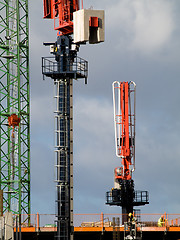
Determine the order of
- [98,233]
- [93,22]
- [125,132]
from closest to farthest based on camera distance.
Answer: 1. [93,22]
2. [98,233]
3. [125,132]

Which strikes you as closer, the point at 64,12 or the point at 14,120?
the point at 64,12

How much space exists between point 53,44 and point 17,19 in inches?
1424

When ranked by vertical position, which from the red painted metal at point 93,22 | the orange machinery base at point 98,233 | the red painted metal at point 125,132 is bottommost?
the orange machinery base at point 98,233

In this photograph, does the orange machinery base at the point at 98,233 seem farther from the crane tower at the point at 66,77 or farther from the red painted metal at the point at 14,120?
the red painted metal at the point at 14,120

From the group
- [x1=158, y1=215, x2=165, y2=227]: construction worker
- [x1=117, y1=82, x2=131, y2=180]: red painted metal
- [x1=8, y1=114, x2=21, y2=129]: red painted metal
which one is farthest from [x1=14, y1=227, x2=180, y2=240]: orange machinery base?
[x1=8, y1=114, x2=21, y2=129]: red painted metal

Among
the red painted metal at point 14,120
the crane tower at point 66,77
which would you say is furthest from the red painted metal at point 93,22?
the red painted metal at point 14,120

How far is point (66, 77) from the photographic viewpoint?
10206cm

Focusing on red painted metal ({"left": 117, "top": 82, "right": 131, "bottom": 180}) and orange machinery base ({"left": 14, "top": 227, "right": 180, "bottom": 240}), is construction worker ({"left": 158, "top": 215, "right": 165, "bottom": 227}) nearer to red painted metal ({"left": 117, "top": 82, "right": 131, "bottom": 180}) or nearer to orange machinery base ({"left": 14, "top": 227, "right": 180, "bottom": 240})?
orange machinery base ({"left": 14, "top": 227, "right": 180, "bottom": 240})

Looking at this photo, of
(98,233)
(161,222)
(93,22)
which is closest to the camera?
(93,22)

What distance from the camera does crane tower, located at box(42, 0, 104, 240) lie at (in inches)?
3905

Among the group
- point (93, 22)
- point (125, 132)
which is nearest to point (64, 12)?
point (93, 22)

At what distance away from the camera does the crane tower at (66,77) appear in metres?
99.2

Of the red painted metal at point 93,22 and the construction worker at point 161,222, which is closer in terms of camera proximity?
the red painted metal at point 93,22

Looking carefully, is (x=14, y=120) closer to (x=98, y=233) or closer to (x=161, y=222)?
(x=98, y=233)
